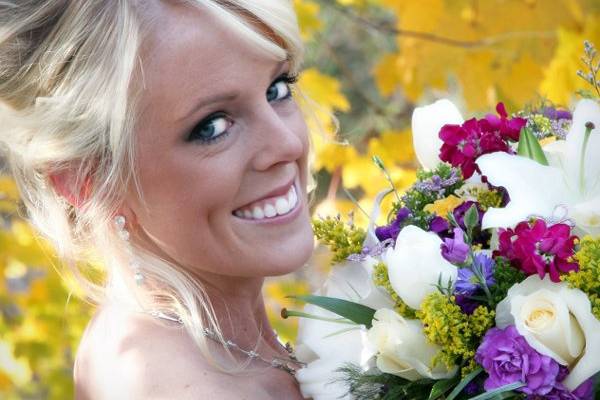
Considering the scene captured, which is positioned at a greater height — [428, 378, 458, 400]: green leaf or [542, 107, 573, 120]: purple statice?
[542, 107, 573, 120]: purple statice

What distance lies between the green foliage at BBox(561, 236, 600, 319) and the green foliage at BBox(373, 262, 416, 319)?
0.26 metres

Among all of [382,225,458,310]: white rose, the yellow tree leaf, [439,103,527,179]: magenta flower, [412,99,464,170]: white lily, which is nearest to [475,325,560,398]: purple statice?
[382,225,458,310]: white rose

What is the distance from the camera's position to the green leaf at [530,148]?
1467 mm

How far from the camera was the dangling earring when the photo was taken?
177 centimetres

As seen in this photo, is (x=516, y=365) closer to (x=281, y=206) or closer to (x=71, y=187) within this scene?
(x=281, y=206)

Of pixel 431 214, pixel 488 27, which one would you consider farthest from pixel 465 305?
pixel 488 27

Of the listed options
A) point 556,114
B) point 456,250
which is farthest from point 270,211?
point 556,114

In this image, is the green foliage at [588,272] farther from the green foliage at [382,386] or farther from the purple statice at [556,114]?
the purple statice at [556,114]

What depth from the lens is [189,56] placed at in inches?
62.9

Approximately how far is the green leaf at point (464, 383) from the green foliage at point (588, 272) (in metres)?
0.18

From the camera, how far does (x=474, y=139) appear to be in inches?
63.2

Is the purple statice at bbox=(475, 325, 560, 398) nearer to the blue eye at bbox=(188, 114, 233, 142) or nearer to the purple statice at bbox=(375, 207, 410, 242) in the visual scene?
the purple statice at bbox=(375, 207, 410, 242)

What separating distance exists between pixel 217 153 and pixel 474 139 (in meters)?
0.43

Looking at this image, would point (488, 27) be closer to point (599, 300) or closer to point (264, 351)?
point (264, 351)
